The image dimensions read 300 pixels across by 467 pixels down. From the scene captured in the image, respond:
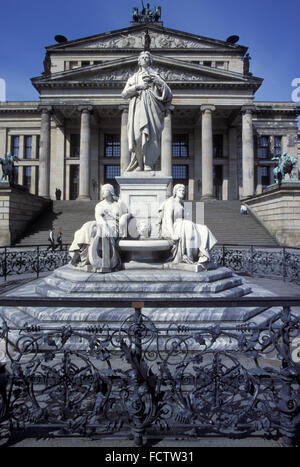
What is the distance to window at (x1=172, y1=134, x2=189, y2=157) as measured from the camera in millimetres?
42719

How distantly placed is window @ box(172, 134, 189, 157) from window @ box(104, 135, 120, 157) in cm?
838

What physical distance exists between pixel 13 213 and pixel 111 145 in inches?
910

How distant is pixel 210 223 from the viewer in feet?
83.5

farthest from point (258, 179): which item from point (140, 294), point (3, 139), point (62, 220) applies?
point (140, 294)

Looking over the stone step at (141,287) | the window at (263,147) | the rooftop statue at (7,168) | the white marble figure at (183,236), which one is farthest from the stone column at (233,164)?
the stone step at (141,287)

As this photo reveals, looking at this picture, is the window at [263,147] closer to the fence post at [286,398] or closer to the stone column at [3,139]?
the stone column at [3,139]

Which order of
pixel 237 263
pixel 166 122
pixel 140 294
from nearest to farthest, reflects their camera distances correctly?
pixel 140 294 < pixel 237 263 < pixel 166 122

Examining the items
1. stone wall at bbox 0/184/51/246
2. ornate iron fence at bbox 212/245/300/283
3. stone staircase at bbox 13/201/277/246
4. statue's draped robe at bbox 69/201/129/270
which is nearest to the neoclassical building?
stone staircase at bbox 13/201/277/246

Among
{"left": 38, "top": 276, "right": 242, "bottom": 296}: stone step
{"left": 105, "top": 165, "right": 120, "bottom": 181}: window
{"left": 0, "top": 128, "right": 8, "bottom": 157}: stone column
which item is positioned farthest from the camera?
{"left": 0, "top": 128, "right": 8, "bottom": 157}: stone column

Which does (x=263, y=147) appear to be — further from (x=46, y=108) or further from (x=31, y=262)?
(x=31, y=262)

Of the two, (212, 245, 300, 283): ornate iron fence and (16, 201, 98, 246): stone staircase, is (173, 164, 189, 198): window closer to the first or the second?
(16, 201, 98, 246): stone staircase

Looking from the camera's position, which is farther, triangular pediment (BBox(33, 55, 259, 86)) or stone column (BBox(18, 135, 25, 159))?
stone column (BBox(18, 135, 25, 159))

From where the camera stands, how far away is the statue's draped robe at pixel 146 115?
20.4ft

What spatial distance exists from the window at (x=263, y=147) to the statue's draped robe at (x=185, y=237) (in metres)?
40.9
